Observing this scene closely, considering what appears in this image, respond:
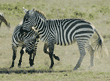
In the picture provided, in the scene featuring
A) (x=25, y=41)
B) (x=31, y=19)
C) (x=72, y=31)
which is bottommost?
(x=25, y=41)

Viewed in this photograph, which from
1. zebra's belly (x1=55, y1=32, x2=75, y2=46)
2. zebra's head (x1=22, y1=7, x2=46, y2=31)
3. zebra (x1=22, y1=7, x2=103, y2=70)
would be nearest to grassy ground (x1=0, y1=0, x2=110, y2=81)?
zebra (x1=22, y1=7, x2=103, y2=70)

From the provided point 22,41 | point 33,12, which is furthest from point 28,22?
point 22,41

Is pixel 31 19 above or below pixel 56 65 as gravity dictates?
above

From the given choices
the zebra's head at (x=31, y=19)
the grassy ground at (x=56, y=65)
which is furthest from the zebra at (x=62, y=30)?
the grassy ground at (x=56, y=65)

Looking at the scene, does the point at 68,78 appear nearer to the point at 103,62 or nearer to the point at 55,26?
the point at 55,26

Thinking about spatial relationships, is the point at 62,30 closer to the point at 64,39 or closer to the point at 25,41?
the point at 64,39

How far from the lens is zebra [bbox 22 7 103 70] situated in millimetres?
8289

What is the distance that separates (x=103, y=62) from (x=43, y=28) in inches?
141

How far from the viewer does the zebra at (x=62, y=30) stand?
8.29m

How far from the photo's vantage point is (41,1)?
32250 mm

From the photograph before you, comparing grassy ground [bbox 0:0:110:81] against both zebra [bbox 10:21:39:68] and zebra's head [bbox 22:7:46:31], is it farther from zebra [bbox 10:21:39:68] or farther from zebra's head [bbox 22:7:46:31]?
zebra's head [bbox 22:7:46:31]

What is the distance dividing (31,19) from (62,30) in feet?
4.52

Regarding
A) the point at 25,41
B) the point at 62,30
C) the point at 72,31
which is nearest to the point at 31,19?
the point at 25,41

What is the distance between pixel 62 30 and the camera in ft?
28.2
